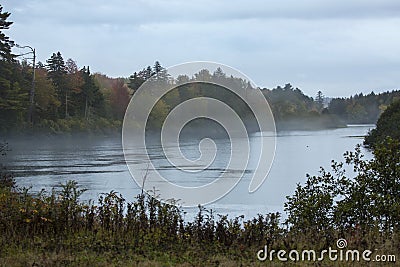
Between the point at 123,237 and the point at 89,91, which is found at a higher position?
the point at 89,91

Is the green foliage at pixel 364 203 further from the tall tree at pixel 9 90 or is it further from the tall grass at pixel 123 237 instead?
the tall tree at pixel 9 90

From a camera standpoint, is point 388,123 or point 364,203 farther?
point 388,123

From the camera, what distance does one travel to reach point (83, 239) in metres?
7.51

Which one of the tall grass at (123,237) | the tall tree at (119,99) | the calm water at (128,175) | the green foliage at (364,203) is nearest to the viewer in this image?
the tall grass at (123,237)

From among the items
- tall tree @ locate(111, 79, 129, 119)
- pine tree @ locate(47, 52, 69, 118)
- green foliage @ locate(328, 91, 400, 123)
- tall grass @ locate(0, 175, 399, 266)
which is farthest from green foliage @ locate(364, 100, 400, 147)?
green foliage @ locate(328, 91, 400, 123)

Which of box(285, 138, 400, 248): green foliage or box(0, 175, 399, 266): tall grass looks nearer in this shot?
box(0, 175, 399, 266): tall grass

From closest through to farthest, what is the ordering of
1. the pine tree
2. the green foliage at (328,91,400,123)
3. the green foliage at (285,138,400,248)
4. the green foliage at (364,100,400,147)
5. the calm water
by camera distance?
the green foliage at (285,138,400,248)
the calm water
the green foliage at (364,100,400,147)
the pine tree
the green foliage at (328,91,400,123)

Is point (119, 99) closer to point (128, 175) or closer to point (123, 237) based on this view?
point (128, 175)

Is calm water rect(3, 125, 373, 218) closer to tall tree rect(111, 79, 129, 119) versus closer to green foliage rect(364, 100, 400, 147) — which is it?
green foliage rect(364, 100, 400, 147)

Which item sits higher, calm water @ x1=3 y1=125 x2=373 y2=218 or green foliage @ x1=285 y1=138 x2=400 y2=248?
green foliage @ x1=285 y1=138 x2=400 y2=248

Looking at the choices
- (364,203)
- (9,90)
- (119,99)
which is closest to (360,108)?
(119,99)

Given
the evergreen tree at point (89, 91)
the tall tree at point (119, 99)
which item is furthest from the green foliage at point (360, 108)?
the evergreen tree at point (89, 91)

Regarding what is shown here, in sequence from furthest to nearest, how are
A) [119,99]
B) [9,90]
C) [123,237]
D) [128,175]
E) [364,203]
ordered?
[119,99] < [9,90] < [128,175] < [364,203] < [123,237]

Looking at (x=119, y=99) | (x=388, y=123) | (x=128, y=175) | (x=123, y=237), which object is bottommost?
(x=128, y=175)
